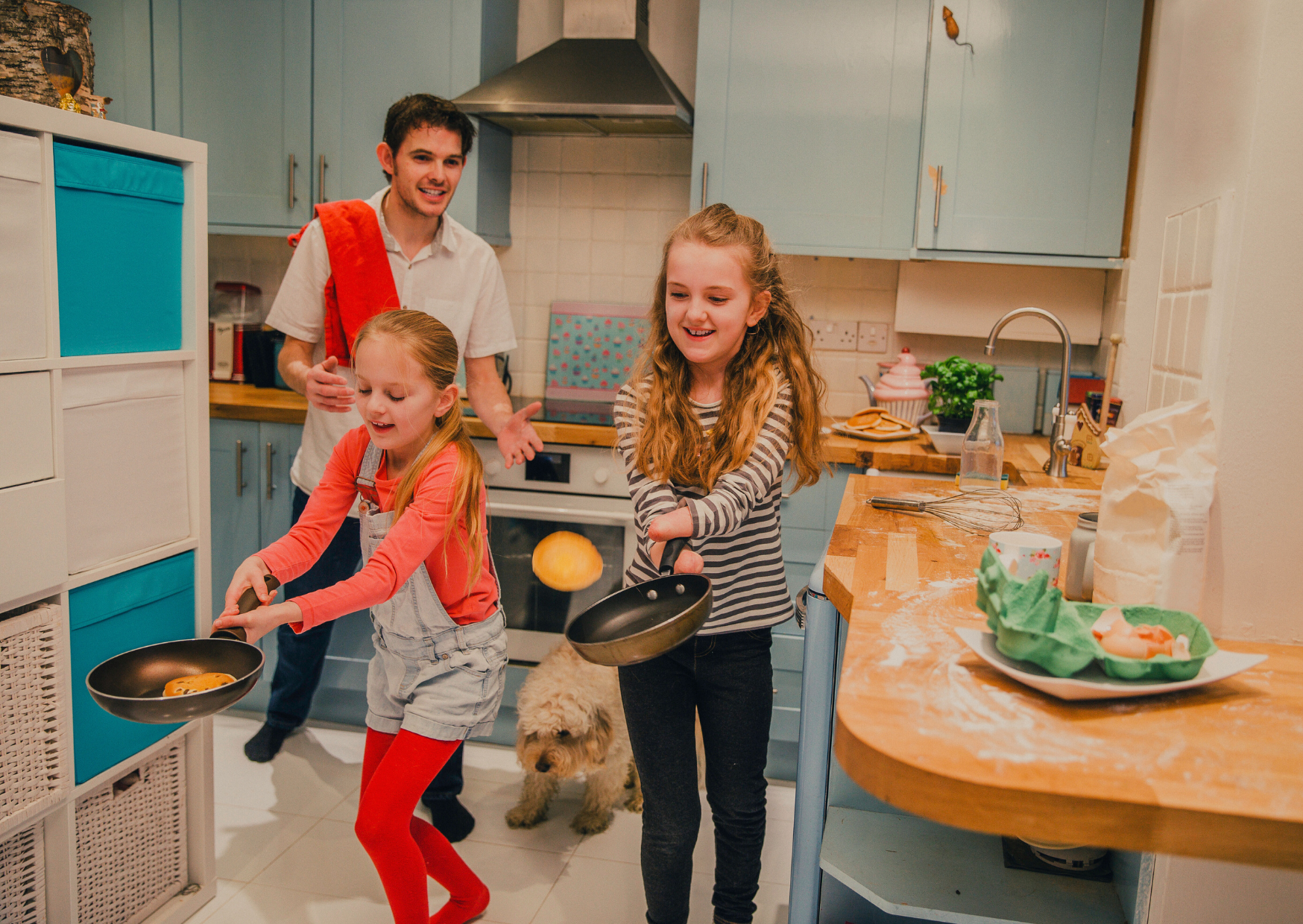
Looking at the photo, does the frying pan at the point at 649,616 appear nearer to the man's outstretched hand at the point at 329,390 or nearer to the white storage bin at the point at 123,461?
the man's outstretched hand at the point at 329,390

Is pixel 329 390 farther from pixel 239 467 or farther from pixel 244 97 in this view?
pixel 244 97

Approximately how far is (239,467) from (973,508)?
1964 millimetres

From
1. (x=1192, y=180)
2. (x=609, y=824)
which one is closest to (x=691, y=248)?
(x=1192, y=180)

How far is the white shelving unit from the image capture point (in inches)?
52.9

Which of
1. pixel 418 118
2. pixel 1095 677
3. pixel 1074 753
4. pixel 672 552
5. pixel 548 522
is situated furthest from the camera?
pixel 548 522

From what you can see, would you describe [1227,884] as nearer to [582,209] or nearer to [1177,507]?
[1177,507]

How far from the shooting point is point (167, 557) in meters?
1.67

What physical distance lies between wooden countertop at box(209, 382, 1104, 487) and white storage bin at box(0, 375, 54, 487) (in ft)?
3.73

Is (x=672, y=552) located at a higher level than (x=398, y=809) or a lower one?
higher

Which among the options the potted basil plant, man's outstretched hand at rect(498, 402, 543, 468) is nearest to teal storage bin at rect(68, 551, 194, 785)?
man's outstretched hand at rect(498, 402, 543, 468)

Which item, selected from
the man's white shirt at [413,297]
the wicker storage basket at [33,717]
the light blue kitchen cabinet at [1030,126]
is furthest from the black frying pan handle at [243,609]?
the light blue kitchen cabinet at [1030,126]

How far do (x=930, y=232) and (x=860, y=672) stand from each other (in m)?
1.98

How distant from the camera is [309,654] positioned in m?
2.39

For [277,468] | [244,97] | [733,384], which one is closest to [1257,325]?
[733,384]
